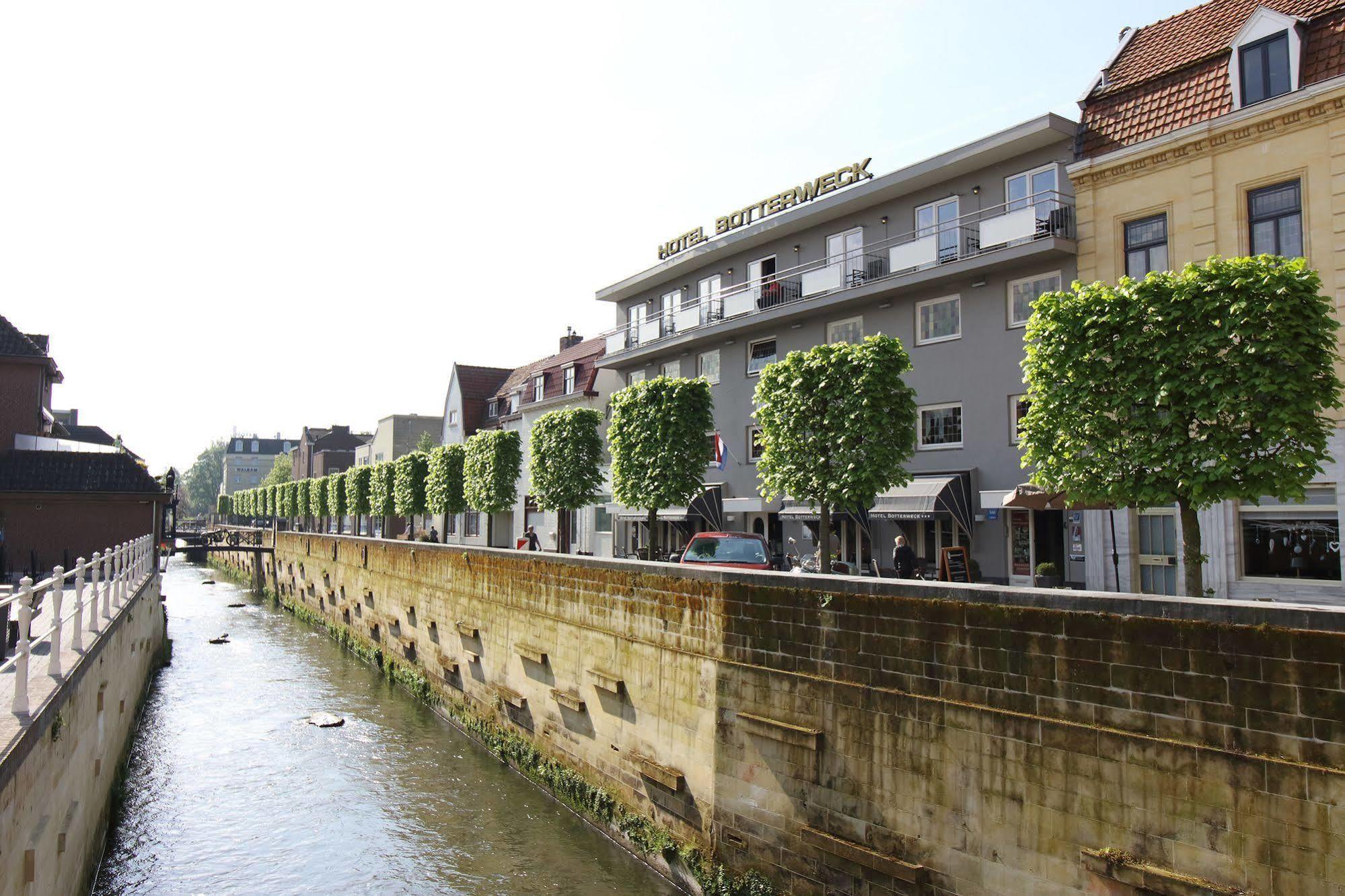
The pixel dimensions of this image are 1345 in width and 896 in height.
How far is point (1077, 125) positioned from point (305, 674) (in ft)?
85.2

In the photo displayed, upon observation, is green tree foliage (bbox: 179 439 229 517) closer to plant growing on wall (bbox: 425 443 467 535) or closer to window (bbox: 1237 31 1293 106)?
plant growing on wall (bbox: 425 443 467 535)

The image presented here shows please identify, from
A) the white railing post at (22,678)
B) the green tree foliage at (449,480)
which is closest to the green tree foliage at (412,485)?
the green tree foliage at (449,480)

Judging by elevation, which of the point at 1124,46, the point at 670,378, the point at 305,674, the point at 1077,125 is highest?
the point at 1124,46

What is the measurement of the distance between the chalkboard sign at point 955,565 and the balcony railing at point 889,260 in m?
8.09

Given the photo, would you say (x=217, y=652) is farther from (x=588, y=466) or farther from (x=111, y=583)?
(x=111, y=583)

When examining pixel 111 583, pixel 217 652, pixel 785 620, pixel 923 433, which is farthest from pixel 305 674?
pixel 785 620

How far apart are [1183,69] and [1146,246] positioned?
3758 millimetres

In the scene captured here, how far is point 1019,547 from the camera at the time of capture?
22.6 metres

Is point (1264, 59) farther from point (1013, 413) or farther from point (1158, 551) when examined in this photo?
point (1158, 551)

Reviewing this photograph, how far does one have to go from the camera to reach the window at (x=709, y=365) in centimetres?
3284

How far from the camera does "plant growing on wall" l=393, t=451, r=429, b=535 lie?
4622 centimetres

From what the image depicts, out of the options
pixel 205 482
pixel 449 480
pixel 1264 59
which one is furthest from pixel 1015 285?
pixel 205 482

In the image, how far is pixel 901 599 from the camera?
9.23 meters

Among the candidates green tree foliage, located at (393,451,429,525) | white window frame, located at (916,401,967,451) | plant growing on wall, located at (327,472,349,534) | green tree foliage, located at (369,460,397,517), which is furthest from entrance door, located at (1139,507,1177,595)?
plant growing on wall, located at (327,472,349,534)
